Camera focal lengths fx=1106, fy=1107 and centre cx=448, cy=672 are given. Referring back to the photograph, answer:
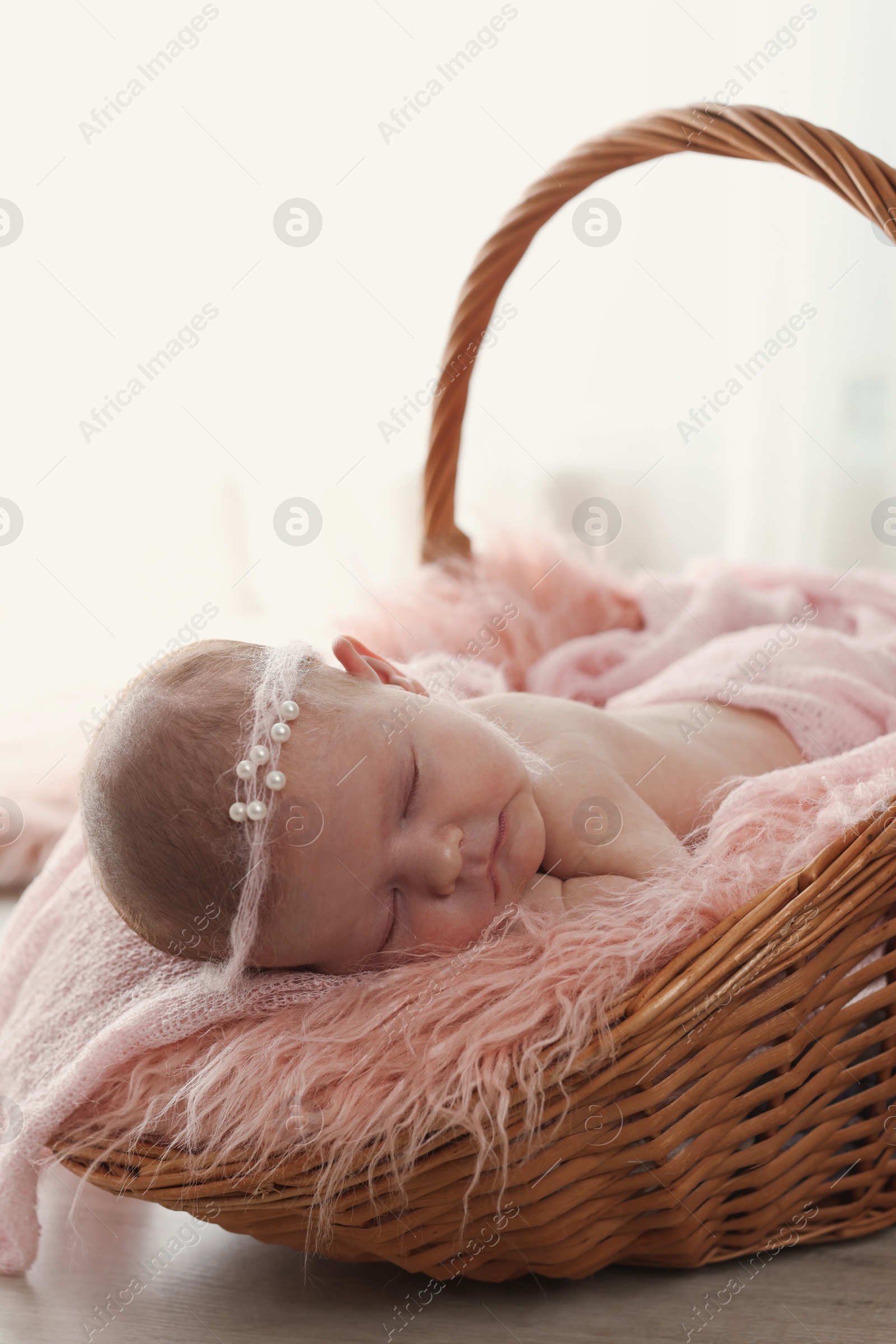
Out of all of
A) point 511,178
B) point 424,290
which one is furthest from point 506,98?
point 424,290

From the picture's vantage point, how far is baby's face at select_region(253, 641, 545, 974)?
0.79 m

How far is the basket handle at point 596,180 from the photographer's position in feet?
3.05

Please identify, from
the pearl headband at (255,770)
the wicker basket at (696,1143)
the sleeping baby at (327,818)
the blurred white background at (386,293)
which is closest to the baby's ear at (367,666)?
the sleeping baby at (327,818)

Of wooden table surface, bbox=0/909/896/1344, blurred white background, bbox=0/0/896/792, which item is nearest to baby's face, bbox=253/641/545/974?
wooden table surface, bbox=0/909/896/1344

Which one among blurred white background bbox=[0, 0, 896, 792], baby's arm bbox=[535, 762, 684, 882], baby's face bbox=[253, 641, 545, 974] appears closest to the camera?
baby's face bbox=[253, 641, 545, 974]

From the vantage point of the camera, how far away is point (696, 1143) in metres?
0.71

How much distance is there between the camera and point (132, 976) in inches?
36.2

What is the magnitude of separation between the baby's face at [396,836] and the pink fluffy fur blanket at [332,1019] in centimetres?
4

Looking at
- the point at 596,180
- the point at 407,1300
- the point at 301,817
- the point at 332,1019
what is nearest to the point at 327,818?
the point at 301,817

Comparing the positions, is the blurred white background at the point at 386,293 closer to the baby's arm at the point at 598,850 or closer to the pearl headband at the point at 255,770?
the baby's arm at the point at 598,850

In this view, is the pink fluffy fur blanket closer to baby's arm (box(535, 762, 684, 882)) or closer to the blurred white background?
baby's arm (box(535, 762, 684, 882))

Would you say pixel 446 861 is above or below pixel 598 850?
above

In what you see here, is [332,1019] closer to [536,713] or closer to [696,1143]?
[696,1143]

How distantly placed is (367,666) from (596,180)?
66cm
